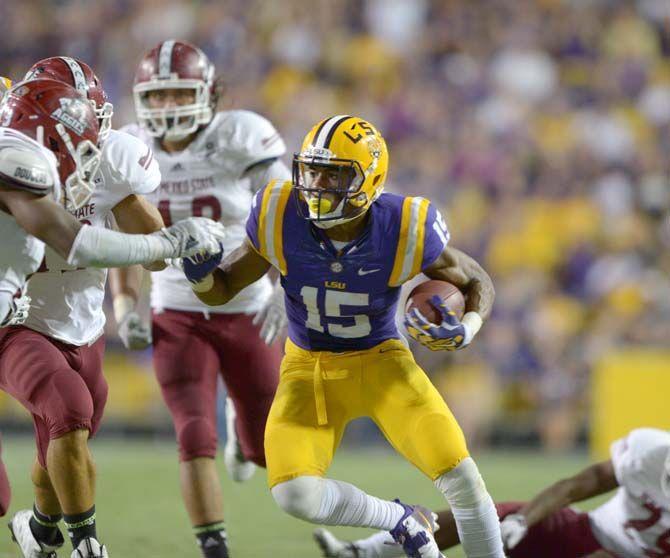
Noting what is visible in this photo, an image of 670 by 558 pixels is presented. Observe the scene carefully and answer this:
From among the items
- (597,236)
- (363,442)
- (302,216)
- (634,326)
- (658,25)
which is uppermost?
(658,25)

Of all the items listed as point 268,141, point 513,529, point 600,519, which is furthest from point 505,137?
point 513,529

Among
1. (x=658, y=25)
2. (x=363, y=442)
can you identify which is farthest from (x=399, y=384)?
(x=658, y=25)

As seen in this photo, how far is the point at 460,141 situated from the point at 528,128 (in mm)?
592

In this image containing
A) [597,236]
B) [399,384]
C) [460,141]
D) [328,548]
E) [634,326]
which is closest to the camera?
[399,384]

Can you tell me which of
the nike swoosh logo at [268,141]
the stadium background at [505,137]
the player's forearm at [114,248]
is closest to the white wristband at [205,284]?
the player's forearm at [114,248]

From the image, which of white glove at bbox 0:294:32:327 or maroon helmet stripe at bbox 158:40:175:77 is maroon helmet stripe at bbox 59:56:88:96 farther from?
maroon helmet stripe at bbox 158:40:175:77

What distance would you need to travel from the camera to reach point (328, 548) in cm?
419

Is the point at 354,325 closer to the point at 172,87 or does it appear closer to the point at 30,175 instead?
the point at 30,175

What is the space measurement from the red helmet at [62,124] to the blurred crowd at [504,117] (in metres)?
5.73

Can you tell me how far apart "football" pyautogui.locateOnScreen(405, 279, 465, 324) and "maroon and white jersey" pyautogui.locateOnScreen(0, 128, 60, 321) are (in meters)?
1.14

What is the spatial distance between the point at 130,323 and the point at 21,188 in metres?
1.37

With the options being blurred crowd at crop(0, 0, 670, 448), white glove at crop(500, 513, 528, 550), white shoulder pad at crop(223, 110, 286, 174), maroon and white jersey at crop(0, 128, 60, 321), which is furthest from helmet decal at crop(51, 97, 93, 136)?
blurred crowd at crop(0, 0, 670, 448)

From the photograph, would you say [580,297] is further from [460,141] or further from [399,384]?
[399,384]

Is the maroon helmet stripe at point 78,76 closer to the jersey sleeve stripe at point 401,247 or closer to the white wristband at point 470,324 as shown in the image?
the jersey sleeve stripe at point 401,247
